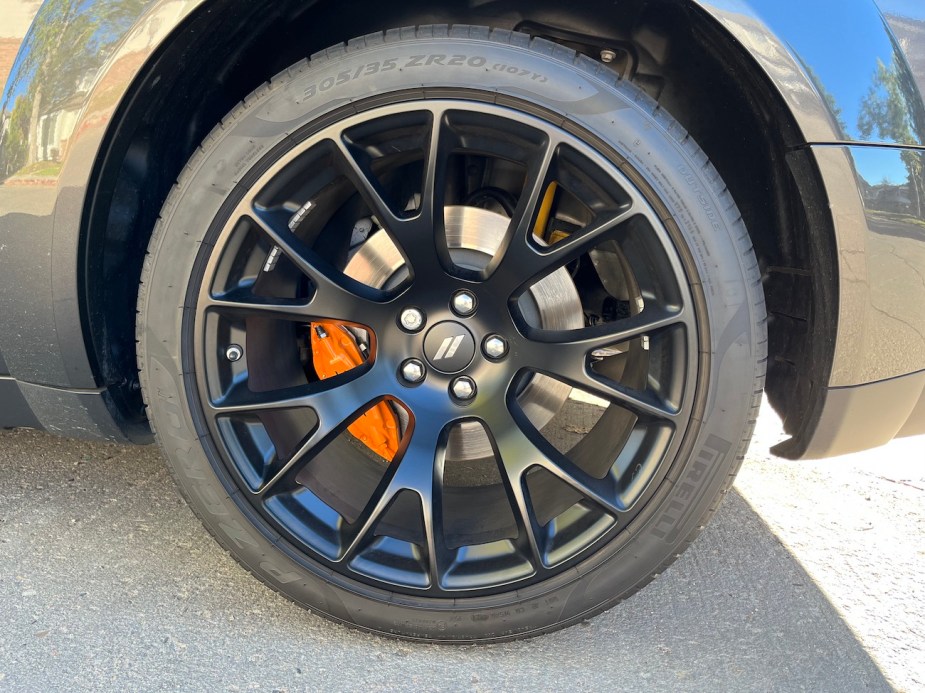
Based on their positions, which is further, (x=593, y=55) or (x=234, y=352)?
(x=593, y=55)

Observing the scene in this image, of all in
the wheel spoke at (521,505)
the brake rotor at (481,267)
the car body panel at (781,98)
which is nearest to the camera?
the car body panel at (781,98)

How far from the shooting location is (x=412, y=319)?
4.47 ft

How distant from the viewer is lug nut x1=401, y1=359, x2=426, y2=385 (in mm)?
1374

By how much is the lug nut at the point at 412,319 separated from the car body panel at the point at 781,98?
634 millimetres

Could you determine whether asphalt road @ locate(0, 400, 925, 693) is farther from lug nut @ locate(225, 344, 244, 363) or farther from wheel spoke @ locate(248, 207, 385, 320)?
wheel spoke @ locate(248, 207, 385, 320)

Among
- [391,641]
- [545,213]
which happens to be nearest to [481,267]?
[545,213]

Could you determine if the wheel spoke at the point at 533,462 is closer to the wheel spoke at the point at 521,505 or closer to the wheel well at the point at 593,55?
the wheel spoke at the point at 521,505

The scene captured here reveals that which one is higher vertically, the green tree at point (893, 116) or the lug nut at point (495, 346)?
the green tree at point (893, 116)

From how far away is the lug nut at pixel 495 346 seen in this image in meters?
1.35

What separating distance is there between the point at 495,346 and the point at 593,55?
686 mm

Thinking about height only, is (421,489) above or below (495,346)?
below

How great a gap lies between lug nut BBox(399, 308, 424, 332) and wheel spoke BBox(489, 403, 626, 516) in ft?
0.79

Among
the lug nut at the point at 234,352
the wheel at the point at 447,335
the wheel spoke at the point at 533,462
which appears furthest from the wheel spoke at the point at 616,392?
the lug nut at the point at 234,352

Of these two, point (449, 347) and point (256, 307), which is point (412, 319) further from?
point (256, 307)
